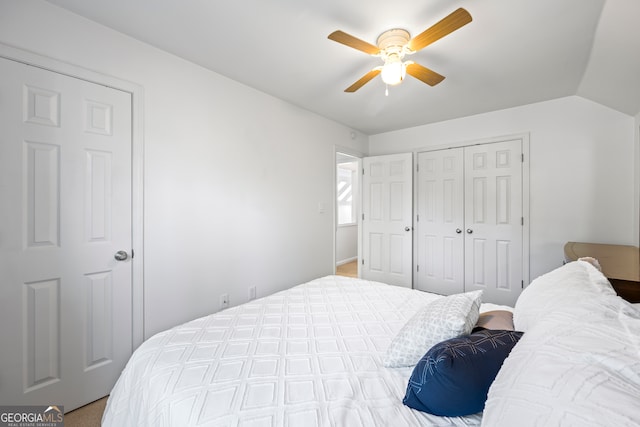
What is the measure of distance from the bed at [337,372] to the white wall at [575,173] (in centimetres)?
211

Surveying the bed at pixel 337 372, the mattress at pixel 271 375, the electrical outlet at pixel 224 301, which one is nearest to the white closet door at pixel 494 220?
the bed at pixel 337 372

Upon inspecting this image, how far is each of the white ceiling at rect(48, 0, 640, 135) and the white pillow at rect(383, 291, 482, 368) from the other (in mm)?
1635

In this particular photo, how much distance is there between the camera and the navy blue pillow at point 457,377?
2.51ft

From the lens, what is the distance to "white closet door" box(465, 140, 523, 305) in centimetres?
317

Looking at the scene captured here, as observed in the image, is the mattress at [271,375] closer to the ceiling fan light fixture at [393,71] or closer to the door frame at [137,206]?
the door frame at [137,206]

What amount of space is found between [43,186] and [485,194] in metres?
4.09

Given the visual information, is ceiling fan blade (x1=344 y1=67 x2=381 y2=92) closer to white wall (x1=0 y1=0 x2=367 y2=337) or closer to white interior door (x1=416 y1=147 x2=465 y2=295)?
white wall (x1=0 y1=0 x2=367 y2=337)

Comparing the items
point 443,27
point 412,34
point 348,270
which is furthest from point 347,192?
point 443,27

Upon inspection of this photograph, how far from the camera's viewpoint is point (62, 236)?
163 cm

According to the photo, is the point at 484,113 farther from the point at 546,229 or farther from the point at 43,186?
the point at 43,186

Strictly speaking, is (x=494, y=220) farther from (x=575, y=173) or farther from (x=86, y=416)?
(x=86, y=416)

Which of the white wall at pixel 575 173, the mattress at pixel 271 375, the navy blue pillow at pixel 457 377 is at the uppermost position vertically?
the white wall at pixel 575 173

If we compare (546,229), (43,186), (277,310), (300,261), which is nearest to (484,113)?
(546,229)

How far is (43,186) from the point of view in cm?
157
